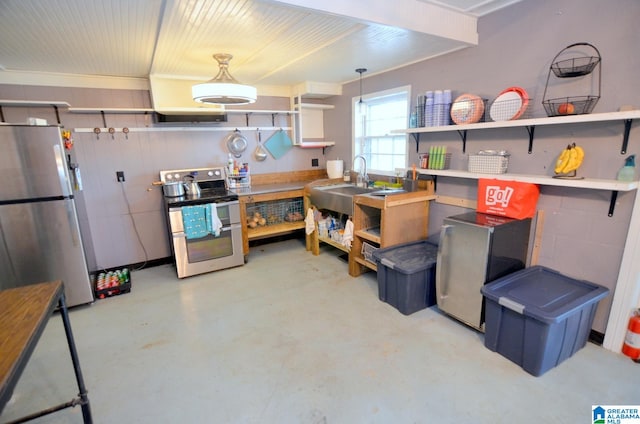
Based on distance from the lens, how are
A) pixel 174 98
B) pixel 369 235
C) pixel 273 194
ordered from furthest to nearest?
pixel 273 194, pixel 174 98, pixel 369 235

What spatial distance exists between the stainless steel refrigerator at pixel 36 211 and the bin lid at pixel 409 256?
255 cm

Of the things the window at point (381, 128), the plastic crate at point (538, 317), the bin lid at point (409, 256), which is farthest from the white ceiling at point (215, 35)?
the plastic crate at point (538, 317)

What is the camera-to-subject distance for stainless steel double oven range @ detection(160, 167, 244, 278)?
312cm

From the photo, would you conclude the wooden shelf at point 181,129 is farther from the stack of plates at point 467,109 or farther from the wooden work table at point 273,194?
the stack of plates at point 467,109

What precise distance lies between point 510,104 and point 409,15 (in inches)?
37.2

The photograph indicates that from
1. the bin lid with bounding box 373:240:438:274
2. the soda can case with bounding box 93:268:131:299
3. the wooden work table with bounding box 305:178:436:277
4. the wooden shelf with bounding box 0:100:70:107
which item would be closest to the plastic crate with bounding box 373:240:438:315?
the bin lid with bounding box 373:240:438:274

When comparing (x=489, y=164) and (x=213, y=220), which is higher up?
(x=489, y=164)

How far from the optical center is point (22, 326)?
1158 millimetres

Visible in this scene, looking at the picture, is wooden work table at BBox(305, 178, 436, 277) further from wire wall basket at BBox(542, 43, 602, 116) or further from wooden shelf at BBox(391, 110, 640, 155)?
wire wall basket at BBox(542, 43, 602, 116)

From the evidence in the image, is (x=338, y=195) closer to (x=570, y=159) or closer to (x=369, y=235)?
(x=369, y=235)

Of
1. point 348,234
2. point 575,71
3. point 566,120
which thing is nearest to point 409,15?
point 575,71

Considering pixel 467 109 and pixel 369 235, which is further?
pixel 369 235

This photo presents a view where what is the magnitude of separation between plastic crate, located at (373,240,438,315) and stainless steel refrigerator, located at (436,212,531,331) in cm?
16

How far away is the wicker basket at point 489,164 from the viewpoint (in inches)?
91.6
